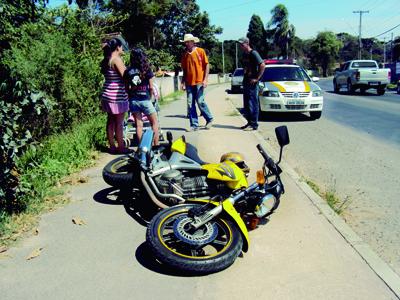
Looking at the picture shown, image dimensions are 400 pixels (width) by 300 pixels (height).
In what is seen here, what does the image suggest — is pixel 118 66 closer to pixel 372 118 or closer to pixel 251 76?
pixel 251 76

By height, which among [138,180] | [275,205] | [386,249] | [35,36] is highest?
[35,36]

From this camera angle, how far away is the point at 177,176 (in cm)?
430

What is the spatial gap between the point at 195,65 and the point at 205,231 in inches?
238

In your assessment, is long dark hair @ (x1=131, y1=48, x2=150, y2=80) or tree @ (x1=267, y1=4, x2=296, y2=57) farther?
tree @ (x1=267, y1=4, x2=296, y2=57)

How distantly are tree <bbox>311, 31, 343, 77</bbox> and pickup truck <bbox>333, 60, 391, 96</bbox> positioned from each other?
5428 cm

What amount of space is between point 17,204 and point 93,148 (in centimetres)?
294

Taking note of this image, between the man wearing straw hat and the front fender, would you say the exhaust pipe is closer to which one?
the front fender

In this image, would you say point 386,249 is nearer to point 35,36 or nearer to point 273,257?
point 273,257

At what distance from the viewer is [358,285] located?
3213 millimetres

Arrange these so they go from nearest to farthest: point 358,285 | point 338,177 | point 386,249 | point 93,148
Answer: point 358,285
point 386,249
point 338,177
point 93,148

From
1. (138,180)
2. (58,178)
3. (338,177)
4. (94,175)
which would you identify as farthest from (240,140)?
(138,180)

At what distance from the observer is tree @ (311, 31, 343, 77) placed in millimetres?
77438

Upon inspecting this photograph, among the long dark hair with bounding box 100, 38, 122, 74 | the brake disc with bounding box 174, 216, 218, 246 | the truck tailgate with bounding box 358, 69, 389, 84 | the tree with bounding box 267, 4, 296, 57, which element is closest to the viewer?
the brake disc with bounding box 174, 216, 218, 246

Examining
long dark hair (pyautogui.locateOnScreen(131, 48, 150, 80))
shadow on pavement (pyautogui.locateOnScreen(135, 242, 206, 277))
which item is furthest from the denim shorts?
shadow on pavement (pyautogui.locateOnScreen(135, 242, 206, 277))
